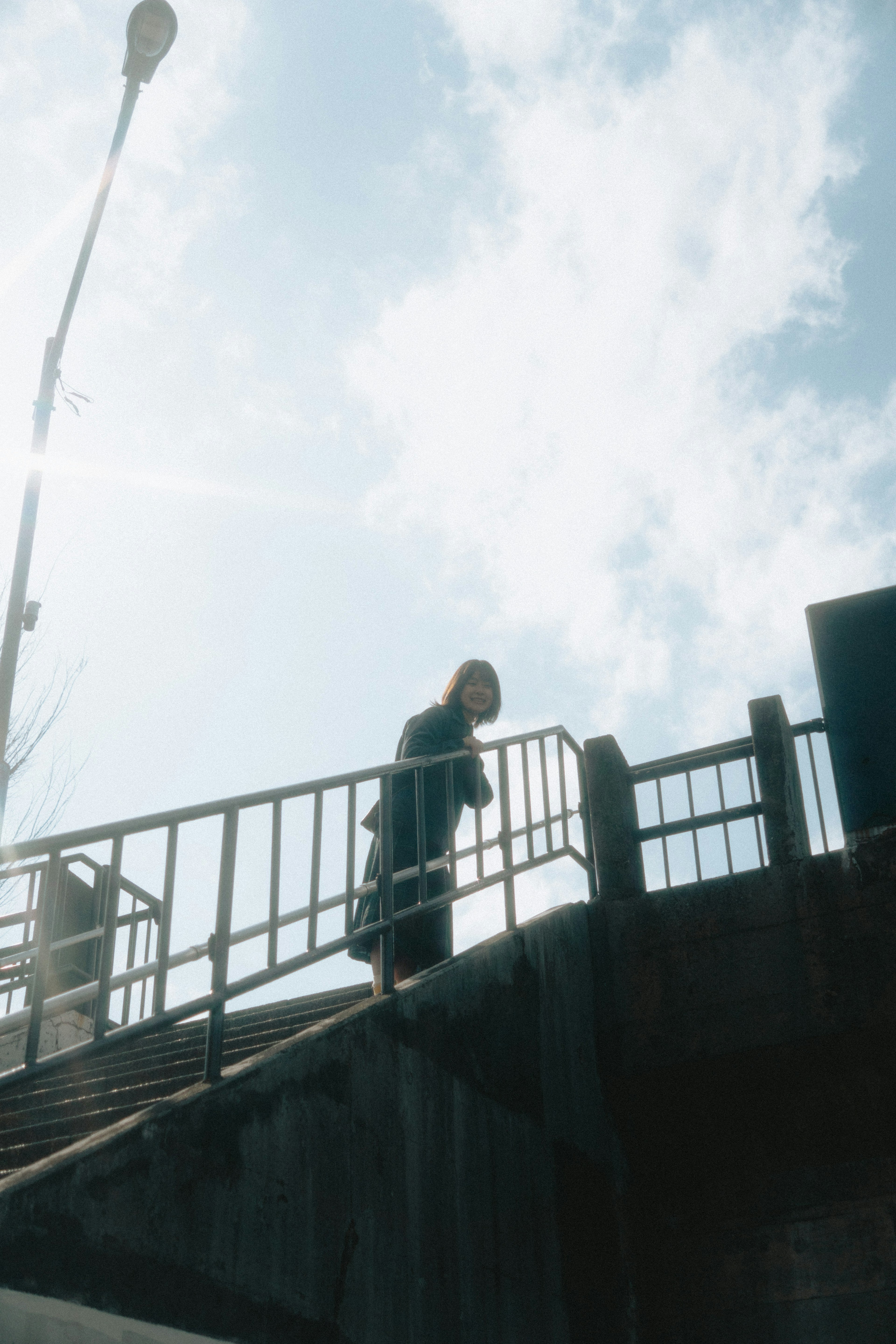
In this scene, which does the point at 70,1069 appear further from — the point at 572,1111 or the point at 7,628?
the point at 7,628

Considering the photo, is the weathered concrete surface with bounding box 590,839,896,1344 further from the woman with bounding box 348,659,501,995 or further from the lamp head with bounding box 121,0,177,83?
the lamp head with bounding box 121,0,177,83

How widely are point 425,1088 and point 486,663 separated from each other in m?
2.49

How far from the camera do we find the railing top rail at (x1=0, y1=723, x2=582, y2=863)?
345cm

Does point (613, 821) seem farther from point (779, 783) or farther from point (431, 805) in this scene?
point (431, 805)

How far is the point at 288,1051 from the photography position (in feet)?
12.5

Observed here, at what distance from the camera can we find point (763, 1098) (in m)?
6.23

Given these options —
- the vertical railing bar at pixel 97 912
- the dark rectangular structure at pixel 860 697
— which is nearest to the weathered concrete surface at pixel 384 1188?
the dark rectangular structure at pixel 860 697

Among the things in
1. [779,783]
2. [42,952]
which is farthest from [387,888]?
[779,783]

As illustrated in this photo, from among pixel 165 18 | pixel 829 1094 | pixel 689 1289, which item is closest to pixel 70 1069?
pixel 689 1289

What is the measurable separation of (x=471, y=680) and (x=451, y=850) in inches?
43.9

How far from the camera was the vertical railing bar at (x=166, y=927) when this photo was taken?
364cm

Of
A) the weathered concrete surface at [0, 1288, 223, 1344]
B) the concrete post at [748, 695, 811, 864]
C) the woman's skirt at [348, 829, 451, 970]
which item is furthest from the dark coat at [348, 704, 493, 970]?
the weathered concrete surface at [0, 1288, 223, 1344]

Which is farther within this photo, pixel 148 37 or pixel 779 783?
pixel 148 37

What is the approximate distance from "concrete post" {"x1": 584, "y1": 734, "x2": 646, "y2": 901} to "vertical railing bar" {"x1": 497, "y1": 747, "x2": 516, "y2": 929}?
1.04m
